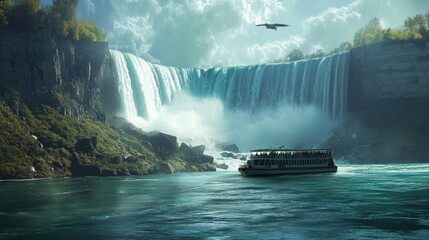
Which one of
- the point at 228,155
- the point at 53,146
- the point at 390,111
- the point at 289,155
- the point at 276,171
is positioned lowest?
the point at 276,171

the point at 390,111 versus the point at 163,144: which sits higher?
the point at 390,111

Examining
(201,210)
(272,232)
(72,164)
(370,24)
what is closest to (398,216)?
(272,232)

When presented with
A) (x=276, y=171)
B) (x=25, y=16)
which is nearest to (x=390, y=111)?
(x=276, y=171)

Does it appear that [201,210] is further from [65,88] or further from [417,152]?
[417,152]

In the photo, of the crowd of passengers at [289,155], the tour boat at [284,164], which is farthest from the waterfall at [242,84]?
the tour boat at [284,164]

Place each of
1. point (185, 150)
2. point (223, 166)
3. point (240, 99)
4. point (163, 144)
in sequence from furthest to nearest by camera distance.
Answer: point (240, 99)
point (185, 150)
point (223, 166)
point (163, 144)

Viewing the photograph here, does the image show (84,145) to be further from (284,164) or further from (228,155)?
(228,155)

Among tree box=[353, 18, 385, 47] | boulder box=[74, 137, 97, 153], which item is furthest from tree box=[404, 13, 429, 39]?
boulder box=[74, 137, 97, 153]
